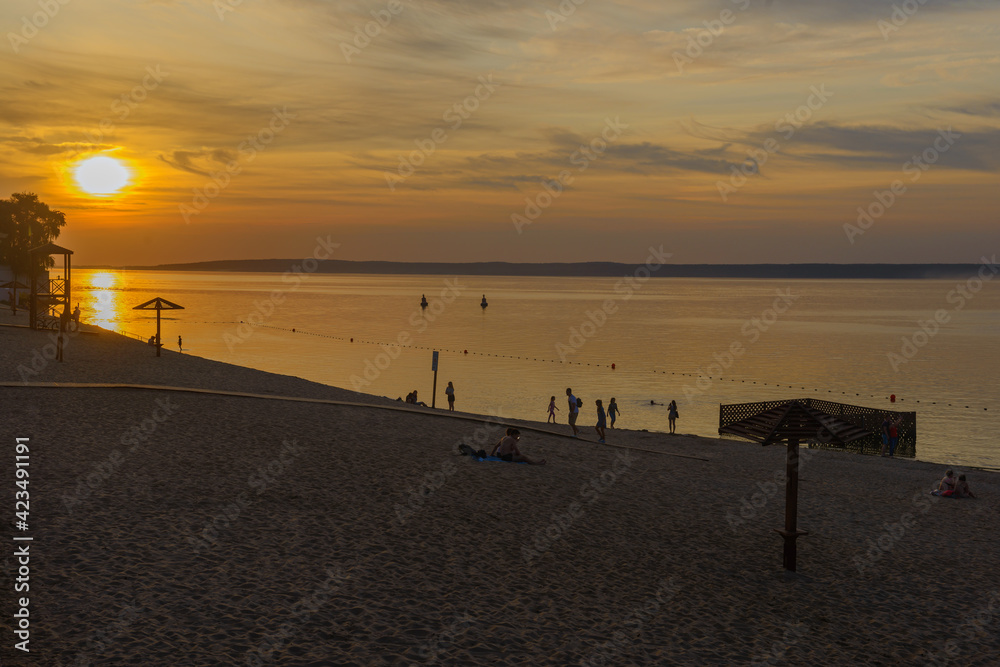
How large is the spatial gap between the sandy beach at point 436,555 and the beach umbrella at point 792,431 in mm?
914

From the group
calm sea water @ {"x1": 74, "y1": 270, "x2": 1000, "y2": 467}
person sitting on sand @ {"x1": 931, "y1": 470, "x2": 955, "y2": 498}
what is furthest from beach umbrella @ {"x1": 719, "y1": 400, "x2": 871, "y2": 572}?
calm sea water @ {"x1": 74, "y1": 270, "x2": 1000, "y2": 467}

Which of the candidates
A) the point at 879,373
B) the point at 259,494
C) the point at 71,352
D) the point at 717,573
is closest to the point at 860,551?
the point at 717,573

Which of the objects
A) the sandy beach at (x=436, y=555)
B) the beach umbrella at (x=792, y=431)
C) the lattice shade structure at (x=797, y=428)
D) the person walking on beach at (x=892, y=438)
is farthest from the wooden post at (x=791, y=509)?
the person walking on beach at (x=892, y=438)

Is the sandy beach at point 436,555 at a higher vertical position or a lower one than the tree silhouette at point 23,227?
lower

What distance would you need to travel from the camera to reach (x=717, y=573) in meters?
13.1

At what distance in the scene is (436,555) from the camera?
12258 millimetres

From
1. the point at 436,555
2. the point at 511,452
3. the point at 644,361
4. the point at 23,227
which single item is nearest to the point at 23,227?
the point at 23,227

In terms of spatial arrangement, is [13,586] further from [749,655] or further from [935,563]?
[935,563]

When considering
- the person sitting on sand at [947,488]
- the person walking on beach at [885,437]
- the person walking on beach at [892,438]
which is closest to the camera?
the person sitting on sand at [947,488]

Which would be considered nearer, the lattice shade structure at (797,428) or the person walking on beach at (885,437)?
the lattice shade structure at (797,428)

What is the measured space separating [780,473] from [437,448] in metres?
10.6

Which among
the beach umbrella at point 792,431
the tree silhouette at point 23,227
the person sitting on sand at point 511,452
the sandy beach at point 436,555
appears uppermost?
the tree silhouette at point 23,227

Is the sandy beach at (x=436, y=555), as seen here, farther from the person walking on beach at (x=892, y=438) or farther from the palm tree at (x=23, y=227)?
the palm tree at (x=23, y=227)

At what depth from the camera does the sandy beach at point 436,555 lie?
9.41 m
